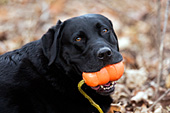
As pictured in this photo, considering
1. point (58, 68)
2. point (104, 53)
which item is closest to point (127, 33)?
point (58, 68)

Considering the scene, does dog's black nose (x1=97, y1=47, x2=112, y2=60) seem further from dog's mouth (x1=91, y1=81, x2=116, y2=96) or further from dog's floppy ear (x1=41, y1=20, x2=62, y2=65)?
dog's floppy ear (x1=41, y1=20, x2=62, y2=65)

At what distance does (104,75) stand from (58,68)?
0.83 metres

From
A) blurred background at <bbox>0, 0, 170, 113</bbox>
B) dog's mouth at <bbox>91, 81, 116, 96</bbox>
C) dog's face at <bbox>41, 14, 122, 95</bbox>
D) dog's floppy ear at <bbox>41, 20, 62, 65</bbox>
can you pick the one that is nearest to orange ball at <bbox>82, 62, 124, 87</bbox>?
dog's face at <bbox>41, 14, 122, 95</bbox>

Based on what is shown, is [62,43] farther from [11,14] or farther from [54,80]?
[11,14]

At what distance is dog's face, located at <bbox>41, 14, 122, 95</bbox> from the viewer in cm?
319

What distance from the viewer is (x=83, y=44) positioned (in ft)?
11.1

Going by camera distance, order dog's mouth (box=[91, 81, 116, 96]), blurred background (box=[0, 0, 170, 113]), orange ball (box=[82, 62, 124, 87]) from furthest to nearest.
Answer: blurred background (box=[0, 0, 170, 113]), dog's mouth (box=[91, 81, 116, 96]), orange ball (box=[82, 62, 124, 87])

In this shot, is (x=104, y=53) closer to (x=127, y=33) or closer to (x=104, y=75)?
(x=104, y=75)

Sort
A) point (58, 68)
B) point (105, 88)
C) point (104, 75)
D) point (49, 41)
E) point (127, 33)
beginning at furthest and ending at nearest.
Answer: point (127, 33), point (58, 68), point (49, 41), point (105, 88), point (104, 75)

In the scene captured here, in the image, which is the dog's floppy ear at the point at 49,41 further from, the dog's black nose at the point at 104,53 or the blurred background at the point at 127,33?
the blurred background at the point at 127,33

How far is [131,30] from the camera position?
968 cm

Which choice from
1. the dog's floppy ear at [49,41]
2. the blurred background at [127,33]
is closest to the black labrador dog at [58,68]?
the dog's floppy ear at [49,41]

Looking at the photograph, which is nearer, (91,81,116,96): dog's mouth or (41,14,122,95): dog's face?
(41,14,122,95): dog's face

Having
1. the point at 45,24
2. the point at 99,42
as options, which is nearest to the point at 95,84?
the point at 99,42
